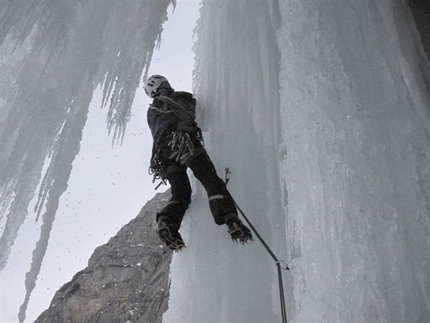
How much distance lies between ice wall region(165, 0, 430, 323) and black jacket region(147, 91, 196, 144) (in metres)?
0.17

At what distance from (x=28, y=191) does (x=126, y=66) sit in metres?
1.34

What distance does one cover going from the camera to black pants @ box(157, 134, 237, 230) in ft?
8.52

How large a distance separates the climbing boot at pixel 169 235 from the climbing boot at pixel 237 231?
33cm

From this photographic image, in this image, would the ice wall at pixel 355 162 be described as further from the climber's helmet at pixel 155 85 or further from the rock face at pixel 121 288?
the rock face at pixel 121 288

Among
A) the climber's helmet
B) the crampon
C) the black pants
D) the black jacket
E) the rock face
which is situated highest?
the rock face

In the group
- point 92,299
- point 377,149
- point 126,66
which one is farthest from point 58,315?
point 377,149

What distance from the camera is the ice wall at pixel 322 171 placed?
217 centimetres

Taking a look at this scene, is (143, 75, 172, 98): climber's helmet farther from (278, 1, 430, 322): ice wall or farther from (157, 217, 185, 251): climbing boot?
(157, 217, 185, 251): climbing boot

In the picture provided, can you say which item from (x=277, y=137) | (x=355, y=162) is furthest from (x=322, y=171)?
(x=277, y=137)

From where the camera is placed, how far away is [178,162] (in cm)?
303

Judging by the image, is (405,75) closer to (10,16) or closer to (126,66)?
(126,66)

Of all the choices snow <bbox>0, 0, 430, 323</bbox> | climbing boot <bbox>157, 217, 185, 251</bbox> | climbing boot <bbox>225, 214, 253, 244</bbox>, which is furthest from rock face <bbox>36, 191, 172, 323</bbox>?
climbing boot <bbox>225, 214, 253, 244</bbox>

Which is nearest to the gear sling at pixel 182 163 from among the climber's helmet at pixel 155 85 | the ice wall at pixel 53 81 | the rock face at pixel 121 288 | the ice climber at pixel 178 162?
the ice climber at pixel 178 162

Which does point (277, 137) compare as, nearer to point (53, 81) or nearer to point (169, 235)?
point (169, 235)
